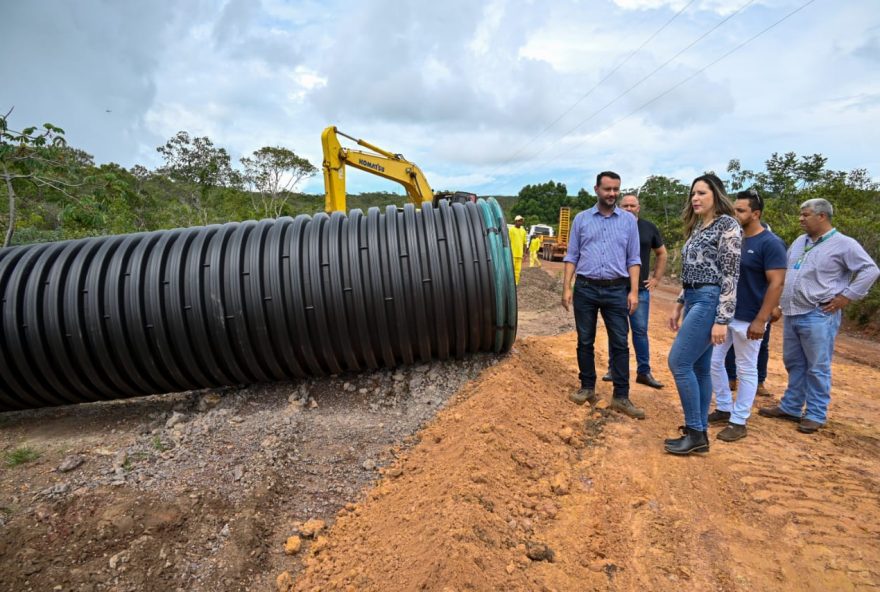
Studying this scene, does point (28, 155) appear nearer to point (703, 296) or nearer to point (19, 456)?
point (19, 456)

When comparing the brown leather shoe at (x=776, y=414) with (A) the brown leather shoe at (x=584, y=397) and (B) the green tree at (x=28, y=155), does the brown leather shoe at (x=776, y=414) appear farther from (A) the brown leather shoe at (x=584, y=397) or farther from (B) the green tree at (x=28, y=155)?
(B) the green tree at (x=28, y=155)

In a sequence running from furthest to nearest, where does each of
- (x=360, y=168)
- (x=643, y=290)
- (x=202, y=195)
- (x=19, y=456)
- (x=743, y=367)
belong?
(x=202, y=195)
(x=360, y=168)
(x=643, y=290)
(x=743, y=367)
(x=19, y=456)

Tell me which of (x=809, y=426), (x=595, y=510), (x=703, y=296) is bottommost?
(x=809, y=426)

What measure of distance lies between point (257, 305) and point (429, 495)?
2.05 meters

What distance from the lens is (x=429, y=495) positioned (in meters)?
2.49

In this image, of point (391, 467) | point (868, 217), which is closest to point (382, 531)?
point (391, 467)

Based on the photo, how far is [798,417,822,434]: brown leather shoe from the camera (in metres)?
3.62

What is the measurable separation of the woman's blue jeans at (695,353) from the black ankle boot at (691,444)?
0.04 metres

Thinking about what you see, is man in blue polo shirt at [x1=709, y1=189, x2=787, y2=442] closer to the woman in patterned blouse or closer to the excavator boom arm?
the woman in patterned blouse

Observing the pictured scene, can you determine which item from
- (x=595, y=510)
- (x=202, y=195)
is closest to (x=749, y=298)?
(x=595, y=510)

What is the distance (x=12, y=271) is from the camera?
3912 millimetres

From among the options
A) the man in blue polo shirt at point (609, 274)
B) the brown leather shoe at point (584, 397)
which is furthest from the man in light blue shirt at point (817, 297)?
the brown leather shoe at point (584, 397)

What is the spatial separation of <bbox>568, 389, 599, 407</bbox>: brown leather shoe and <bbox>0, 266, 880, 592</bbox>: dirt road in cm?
10

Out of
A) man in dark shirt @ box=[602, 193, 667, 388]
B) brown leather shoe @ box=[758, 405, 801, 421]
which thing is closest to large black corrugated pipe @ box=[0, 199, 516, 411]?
man in dark shirt @ box=[602, 193, 667, 388]
